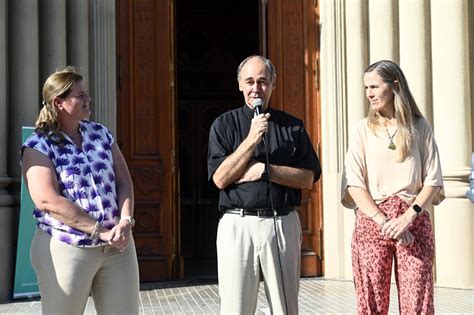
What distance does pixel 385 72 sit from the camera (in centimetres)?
492

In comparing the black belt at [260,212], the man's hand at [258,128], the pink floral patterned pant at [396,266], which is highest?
the man's hand at [258,128]

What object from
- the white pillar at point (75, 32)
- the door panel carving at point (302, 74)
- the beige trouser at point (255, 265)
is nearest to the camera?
the beige trouser at point (255, 265)

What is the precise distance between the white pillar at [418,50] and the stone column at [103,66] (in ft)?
10.9

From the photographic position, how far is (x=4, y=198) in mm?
8961

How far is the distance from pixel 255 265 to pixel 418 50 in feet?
19.4

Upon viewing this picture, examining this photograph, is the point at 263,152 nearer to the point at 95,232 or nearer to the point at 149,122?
the point at 95,232

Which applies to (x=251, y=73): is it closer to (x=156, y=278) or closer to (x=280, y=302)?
(x=280, y=302)

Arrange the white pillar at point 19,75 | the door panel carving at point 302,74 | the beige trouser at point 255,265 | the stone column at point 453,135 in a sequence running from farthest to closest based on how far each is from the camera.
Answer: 1. the door panel carving at point 302,74
2. the stone column at point 453,135
3. the white pillar at point 19,75
4. the beige trouser at point 255,265

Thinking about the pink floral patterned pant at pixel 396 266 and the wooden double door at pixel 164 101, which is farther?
the wooden double door at pixel 164 101

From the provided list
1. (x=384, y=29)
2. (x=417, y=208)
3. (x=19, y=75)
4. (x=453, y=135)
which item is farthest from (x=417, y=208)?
(x=19, y=75)

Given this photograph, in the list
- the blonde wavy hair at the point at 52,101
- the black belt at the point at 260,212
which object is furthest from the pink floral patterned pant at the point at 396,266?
the blonde wavy hair at the point at 52,101

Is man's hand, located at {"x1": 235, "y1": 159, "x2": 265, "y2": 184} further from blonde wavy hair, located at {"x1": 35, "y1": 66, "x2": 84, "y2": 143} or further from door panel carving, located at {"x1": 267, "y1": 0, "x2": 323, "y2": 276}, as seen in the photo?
door panel carving, located at {"x1": 267, "y1": 0, "x2": 323, "y2": 276}

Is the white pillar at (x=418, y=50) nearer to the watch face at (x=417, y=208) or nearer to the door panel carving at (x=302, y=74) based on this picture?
the door panel carving at (x=302, y=74)

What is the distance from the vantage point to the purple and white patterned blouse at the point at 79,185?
4395 millimetres
